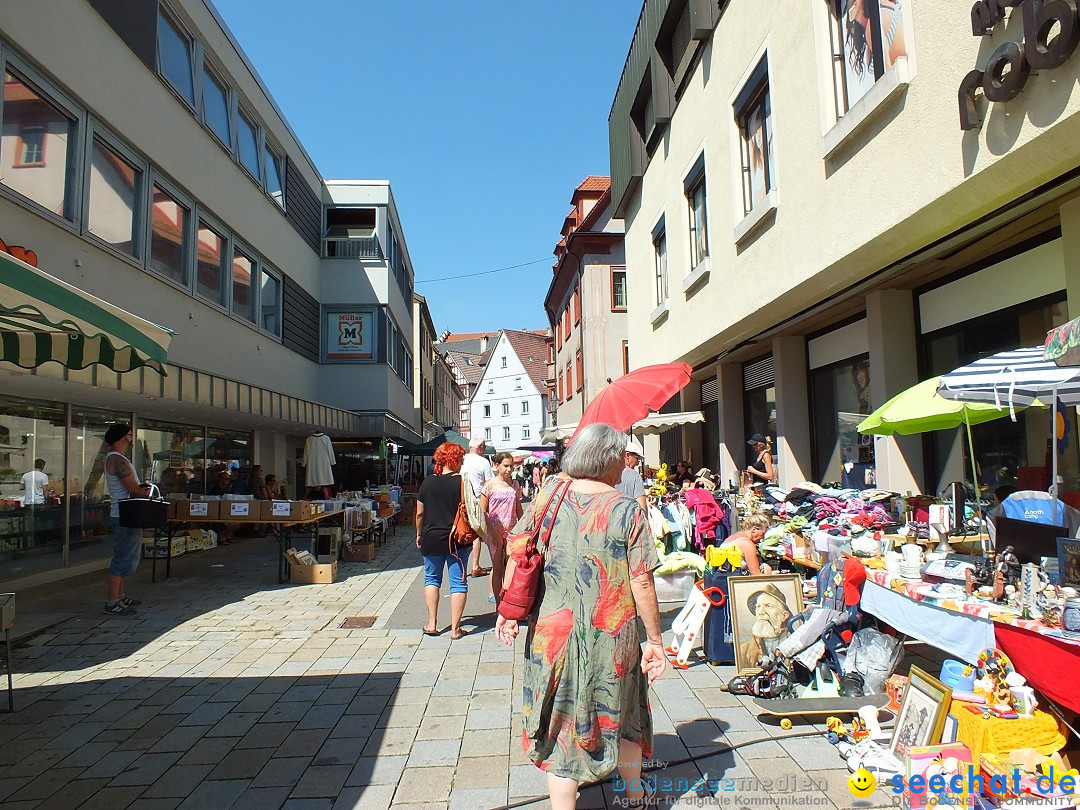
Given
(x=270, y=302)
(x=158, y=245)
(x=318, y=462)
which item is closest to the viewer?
(x=158, y=245)

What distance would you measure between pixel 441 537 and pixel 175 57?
1106 centimetres

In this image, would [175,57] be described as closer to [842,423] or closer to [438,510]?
[438,510]

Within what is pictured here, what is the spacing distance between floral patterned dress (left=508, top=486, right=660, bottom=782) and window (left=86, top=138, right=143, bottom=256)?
9.50 m

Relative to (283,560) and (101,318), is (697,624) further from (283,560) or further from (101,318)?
(283,560)

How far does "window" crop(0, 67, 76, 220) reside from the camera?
8117 mm

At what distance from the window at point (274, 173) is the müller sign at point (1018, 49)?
16.0 meters

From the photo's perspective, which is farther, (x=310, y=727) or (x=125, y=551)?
(x=125, y=551)

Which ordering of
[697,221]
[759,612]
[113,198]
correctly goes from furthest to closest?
[697,221], [113,198], [759,612]

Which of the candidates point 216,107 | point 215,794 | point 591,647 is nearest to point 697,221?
point 216,107

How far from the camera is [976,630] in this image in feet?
11.9

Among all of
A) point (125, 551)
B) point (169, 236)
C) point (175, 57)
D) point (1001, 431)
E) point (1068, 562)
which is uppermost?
point (175, 57)

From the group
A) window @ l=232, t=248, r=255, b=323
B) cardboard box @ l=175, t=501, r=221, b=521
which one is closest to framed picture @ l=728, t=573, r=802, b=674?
cardboard box @ l=175, t=501, r=221, b=521

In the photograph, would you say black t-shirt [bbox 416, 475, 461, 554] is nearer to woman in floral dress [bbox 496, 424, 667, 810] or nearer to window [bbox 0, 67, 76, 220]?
woman in floral dress [bbox 496, 424, 667, 810]

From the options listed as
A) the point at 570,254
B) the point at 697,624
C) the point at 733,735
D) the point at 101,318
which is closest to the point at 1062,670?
the point at 733,735
